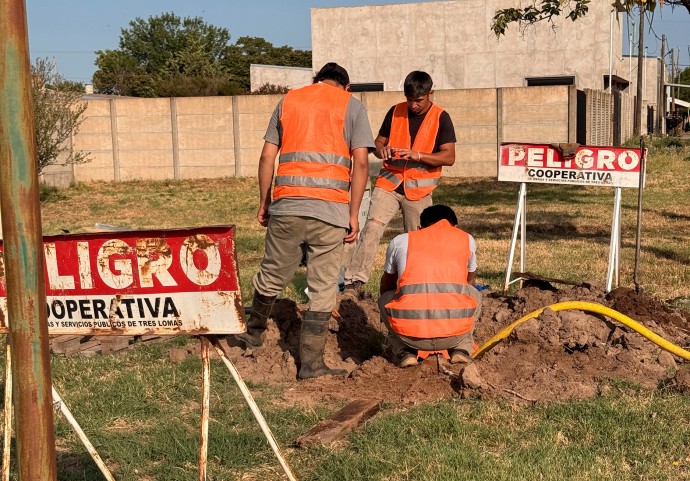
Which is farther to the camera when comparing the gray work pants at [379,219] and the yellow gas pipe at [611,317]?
the gray work pants at [379,219]

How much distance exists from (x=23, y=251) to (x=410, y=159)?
5.43 metres

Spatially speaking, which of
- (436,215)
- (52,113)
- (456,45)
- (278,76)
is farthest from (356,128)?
(278,76)

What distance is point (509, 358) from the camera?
642 centimetres

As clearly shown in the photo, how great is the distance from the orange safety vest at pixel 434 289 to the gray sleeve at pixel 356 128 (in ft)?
2.41

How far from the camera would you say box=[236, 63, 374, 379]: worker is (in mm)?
6449

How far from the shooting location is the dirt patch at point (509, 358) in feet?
19.4

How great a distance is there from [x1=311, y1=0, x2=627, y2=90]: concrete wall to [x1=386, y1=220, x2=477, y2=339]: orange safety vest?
33556 mm

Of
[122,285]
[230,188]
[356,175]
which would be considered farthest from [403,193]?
[230,188]

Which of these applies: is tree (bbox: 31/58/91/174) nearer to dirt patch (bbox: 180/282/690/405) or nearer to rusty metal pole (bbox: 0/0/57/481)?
dirt patch (bbox: 180/282/690/405)

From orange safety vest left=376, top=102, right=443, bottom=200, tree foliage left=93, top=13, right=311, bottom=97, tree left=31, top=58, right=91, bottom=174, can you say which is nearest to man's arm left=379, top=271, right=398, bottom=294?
orange safety vest left=376, top=102, right=443, bottom=200

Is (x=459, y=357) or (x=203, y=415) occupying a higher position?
(x=203, y=415)

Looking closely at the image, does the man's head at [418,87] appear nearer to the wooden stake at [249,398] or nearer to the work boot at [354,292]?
the work boot at [354,292]

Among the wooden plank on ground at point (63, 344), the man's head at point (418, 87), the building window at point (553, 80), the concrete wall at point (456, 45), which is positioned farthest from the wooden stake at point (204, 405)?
the building window at point (553, 80)

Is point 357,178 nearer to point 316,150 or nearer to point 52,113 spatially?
point 316,150
